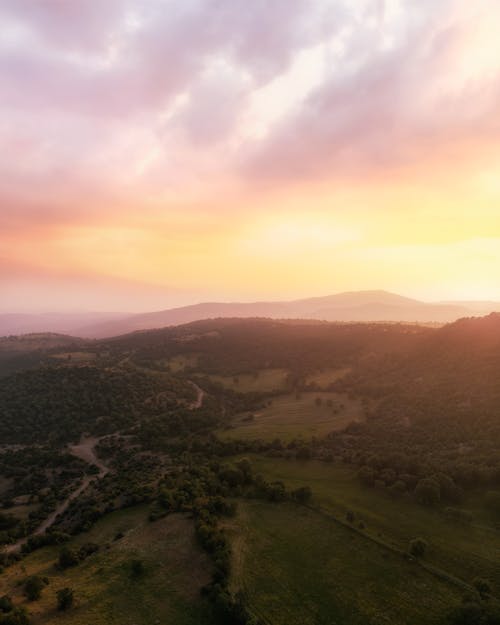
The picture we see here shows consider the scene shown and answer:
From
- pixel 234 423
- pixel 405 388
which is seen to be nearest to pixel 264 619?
pixel 234 423

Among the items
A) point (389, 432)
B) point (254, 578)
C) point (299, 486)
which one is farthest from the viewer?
point (389, 432)

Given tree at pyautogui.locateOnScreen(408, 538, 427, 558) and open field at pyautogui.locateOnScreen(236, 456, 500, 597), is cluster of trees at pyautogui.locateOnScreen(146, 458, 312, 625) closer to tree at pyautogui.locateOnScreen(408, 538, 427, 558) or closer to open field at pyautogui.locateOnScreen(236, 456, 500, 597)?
open field at pyautogui.locateOnScreen(236, 456, 500, 597)

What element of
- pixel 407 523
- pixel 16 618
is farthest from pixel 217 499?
pixel 16 618

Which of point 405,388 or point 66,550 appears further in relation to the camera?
point 405,388

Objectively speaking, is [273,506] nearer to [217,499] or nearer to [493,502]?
[217,499]

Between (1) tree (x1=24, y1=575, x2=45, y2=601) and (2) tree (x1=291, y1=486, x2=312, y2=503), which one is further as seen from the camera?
(2) tree (x1=291, y1=486, x2=312, y2=503)

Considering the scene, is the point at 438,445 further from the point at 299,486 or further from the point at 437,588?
the point at 437,588

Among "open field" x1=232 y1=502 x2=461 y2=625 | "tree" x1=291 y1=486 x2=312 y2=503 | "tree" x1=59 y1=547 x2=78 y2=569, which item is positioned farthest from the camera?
"tree" x1=291 y1=486 x2=312 y2=503

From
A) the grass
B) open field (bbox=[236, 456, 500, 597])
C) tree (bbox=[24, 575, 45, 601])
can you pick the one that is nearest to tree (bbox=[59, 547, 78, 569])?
the grass
